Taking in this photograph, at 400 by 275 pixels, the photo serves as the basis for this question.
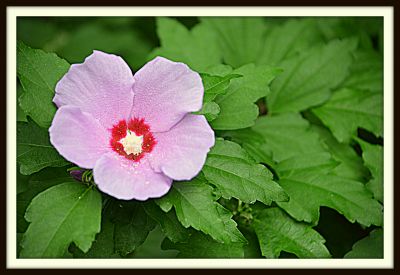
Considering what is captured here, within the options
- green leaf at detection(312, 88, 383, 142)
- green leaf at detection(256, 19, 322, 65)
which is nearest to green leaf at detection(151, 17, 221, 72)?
green leaf at detection(256, 19, 322, 65)

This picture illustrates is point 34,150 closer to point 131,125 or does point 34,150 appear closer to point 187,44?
point 131,125

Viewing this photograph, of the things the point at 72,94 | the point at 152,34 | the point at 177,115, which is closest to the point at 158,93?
the point at 177,115

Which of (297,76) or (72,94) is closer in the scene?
(72,94)

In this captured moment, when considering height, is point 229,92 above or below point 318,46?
below

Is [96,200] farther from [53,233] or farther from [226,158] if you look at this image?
[226,158]

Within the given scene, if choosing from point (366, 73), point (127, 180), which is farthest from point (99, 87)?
point (366, 73)
